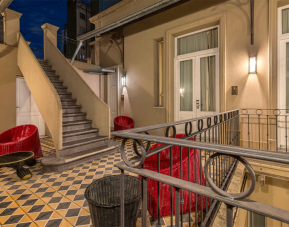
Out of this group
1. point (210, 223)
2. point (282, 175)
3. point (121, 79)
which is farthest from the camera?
point (121, 79)

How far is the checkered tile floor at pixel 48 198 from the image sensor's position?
6.52 ft

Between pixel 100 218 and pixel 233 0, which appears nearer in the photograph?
pixel 100 218

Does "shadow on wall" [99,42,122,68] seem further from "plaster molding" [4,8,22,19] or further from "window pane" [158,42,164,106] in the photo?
"plaster molding" [4,8,22,19]

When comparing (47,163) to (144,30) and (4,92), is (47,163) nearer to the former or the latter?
(4,92)

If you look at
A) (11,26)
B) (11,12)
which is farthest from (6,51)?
(11,12)

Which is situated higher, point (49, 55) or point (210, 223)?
point (49, 55)

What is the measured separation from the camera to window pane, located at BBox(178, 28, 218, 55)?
5046mm

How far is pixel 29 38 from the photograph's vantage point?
46188 millimetres

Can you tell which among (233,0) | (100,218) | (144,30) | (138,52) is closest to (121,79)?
(138,52)

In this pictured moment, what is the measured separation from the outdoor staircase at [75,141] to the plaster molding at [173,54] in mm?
2429

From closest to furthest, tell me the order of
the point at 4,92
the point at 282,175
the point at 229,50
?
the point at 282,175 < the point at 229,50 < the point at 4,92

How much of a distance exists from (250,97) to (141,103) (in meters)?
3.71

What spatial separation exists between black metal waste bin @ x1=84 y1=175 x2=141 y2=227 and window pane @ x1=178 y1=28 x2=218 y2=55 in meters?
4.79

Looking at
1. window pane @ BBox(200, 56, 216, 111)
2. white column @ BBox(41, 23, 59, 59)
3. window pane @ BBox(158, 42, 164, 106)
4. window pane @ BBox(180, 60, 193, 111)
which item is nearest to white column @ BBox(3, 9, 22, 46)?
Answer: white column @ BBox(41, 23, 59, 59)
